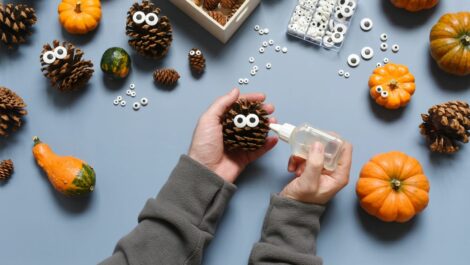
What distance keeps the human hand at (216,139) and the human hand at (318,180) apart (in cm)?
13

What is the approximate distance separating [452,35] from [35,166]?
1.04 meters

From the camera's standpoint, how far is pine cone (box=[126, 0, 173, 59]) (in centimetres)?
128

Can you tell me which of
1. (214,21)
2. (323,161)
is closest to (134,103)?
(214,21)

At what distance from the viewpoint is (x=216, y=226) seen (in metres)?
1.25

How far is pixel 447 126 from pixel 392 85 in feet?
0.51

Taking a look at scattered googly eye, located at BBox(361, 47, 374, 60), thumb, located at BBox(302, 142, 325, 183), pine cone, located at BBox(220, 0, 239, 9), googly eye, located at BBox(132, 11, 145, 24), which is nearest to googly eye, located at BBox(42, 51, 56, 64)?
googly eye, located at BBox(132, 11, 145, 24)

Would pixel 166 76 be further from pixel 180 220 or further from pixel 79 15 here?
pixel 180 220

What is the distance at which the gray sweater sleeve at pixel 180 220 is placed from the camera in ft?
3.73

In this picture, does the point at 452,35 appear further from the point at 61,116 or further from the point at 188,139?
the point at 61,116

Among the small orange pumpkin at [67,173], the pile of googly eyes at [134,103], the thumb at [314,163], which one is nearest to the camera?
the thumb at [314,163]

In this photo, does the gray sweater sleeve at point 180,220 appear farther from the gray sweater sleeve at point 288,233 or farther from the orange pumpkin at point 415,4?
the orange pumpkin at point 415,4

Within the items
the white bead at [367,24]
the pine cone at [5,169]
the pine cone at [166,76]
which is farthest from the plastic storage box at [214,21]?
the pine cone at [5,169]

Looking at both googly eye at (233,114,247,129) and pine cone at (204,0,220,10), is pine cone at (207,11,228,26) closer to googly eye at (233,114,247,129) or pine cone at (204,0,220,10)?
pine cone at (204,0,220,10)

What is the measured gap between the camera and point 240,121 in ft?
3.85
